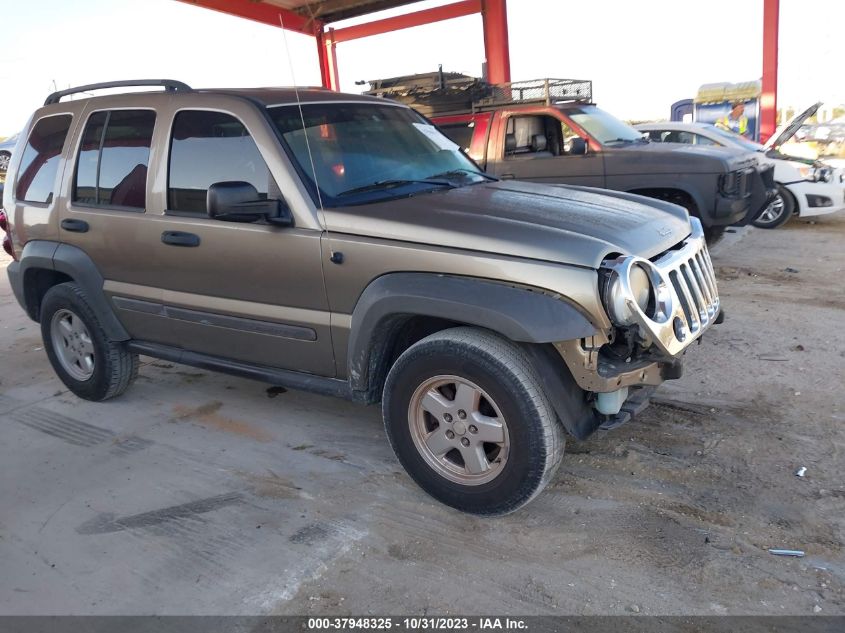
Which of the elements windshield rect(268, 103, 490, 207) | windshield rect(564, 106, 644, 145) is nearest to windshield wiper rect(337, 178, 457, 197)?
windshield rect(268, 103, 490, 207)

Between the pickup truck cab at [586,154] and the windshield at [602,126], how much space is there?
0.02 m

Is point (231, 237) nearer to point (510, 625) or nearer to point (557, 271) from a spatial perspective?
point (557, 271)

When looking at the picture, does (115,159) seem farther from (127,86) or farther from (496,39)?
(496,39)

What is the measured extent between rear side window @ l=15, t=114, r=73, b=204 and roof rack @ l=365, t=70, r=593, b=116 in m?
4.90

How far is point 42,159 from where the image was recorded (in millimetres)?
4871

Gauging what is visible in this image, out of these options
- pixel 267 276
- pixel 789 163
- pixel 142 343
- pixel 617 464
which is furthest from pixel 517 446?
pixel 789 163

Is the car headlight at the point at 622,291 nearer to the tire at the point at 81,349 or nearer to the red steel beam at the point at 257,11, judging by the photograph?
the tire at the point at 81,349

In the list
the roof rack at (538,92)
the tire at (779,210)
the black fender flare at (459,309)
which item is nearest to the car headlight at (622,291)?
the black fender flare at (459,309)

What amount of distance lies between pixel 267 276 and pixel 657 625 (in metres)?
2.41

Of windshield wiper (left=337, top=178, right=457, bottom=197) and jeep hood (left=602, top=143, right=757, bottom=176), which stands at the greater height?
windshield wiper (left=337, top=178, right=457, bottom=197)

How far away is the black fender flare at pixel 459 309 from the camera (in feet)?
9.30

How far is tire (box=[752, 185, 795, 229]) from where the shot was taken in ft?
33.9

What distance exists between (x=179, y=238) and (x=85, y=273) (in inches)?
39.2

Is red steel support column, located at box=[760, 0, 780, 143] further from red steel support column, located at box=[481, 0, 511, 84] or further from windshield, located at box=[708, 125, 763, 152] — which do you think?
red steel support column, located at box=[481, 0, 511, 84]
